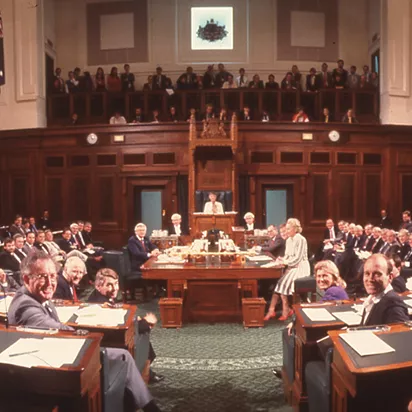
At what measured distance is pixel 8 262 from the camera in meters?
7.03

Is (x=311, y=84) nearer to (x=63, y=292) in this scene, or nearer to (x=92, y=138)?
(x=92, y=138)

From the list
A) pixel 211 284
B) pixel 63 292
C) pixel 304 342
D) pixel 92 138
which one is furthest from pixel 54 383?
pixel 92 138

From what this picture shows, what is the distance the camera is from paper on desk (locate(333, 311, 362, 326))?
342 cm

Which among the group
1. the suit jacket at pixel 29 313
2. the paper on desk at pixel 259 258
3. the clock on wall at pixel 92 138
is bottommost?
the paper on desk at pixel 259 258

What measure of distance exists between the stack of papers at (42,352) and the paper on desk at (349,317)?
1.72 m

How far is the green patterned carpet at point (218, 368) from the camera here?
411 cm

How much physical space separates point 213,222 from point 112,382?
23.0ft

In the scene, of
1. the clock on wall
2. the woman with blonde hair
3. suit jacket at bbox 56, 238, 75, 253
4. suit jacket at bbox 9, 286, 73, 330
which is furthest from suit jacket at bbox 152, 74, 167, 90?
suit jacket at bbox 9, 286, 73, 330

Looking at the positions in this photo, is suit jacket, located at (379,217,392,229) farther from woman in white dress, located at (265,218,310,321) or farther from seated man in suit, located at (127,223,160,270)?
seated man in suit, located at (127,223,160,270)

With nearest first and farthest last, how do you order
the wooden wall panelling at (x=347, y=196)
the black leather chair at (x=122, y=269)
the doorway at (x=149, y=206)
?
1. the black leather chair at (x=122, y=269)
2. the wooden wall panelling at (x=347, y=196)
3. the doorway at (x=149, y=206)

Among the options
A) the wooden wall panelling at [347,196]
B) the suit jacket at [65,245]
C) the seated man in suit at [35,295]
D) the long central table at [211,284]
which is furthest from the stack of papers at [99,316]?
the wooden wall panelling at [347,196]

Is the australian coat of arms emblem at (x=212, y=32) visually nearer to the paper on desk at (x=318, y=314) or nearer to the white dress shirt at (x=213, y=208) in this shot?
the white dress shirt at (x=213, y=208)

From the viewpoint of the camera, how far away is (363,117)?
1398 cm

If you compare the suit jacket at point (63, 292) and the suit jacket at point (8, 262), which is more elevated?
the suit jacket at point (63, 292)
